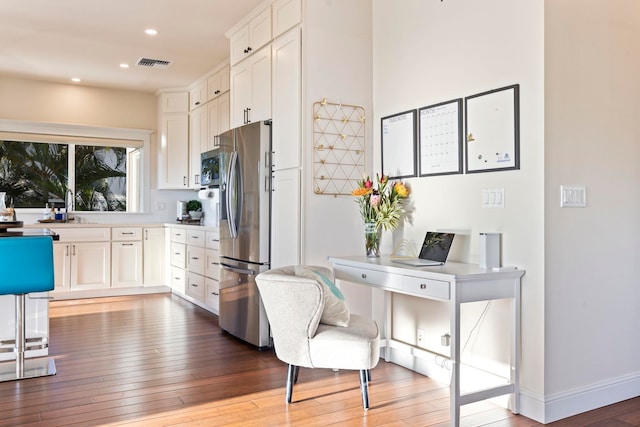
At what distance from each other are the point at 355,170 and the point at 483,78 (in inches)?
48.5

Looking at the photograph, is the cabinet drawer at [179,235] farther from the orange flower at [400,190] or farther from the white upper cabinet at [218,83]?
the orange flower at [400,190]

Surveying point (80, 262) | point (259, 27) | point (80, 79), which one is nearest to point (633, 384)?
point (259, 27)

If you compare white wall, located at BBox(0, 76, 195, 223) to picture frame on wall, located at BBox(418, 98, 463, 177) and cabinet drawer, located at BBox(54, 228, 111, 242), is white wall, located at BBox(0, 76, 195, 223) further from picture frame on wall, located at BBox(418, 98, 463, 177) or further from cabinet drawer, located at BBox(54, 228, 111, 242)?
picture frame on wall, located at BBox(418, 98, 463, 177)

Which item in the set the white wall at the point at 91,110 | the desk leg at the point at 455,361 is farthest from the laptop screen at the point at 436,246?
the white wall at the point at 91,110

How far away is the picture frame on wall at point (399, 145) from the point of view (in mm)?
3422

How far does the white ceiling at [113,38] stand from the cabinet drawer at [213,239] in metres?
1.91

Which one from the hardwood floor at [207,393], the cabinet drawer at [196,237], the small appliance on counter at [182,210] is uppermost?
the small appliance on counter at [182,210]

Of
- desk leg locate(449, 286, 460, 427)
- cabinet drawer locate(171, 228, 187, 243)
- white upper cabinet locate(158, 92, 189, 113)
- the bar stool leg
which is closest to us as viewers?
desk leg locate(449, 286, 460, 427)

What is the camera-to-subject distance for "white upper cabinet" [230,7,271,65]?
406 cm

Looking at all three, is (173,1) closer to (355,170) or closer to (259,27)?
(259,27)

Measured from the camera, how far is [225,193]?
14.3ft

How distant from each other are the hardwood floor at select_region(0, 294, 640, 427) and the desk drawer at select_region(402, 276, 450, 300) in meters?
0.63

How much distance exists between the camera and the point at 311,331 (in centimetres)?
262

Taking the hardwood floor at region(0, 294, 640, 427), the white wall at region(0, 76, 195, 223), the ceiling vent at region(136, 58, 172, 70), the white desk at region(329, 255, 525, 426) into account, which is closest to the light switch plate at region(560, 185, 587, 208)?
the white desk at region(329, 255, 525, 426)
